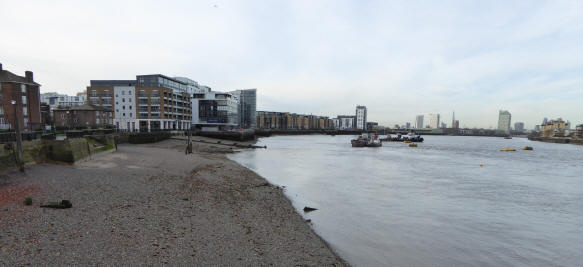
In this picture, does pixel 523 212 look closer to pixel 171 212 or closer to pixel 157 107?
pixel 171 212

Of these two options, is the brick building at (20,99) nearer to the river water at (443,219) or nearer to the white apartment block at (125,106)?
the white apartment block at (125,106)

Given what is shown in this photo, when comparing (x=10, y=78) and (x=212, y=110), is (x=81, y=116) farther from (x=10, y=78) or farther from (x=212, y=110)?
(x=212, y=110)

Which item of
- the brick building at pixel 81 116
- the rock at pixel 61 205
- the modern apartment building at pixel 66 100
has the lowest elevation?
the rock at pixel 61 205

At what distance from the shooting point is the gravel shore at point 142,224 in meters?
8.44

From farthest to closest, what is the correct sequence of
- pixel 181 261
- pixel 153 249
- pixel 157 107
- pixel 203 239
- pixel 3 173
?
pixel 157 107 → pixel 3 173 → pixel 203 239 → pixel 153 249 → pixel 181 261

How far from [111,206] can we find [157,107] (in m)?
90.5

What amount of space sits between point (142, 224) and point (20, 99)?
6354 centimetres

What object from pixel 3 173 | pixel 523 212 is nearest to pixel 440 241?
pixel 523 212

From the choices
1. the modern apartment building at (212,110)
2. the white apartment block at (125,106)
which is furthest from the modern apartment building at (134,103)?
the modern apartment building at (212,110)

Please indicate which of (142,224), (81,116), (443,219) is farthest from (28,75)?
(443,219)

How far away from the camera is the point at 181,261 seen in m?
8.54

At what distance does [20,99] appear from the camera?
49.8 m

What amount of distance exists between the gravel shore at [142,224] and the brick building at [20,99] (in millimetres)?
45183

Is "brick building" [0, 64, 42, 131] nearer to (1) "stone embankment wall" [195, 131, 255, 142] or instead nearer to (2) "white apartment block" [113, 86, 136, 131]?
(2) "white apartment block" [113, 86, 136, 131]
